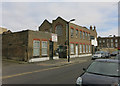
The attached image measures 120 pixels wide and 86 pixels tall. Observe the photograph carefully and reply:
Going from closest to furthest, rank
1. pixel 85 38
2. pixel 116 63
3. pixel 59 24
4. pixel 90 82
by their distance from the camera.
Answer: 1. pixel 90 82
2. pixel 116 63
3. pixel 59 24
4. pixel 85 38

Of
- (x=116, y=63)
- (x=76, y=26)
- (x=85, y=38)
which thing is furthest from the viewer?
(x=85, y=38)

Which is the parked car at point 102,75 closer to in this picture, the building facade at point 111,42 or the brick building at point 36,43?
the brick building at point 36,43

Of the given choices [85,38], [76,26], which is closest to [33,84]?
[76,26]

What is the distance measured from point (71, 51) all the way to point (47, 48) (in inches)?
320

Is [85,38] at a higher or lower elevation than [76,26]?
lower

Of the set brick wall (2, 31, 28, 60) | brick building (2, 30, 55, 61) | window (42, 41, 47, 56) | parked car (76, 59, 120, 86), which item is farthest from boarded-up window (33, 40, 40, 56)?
parked car (76, 59, 120, 86)

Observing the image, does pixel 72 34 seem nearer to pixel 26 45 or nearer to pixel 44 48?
pixel 44 48

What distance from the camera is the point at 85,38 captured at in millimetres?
35125

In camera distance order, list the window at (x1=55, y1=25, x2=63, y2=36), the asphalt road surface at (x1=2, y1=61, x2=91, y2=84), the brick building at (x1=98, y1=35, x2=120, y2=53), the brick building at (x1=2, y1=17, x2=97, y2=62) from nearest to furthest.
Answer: the asphalt road surface at (x1=2, y1=61, x2=91, y2=84) < the brick building at (x1=2, y1=17, x2=97, y2=62) < the window at (x1=55, y1=25, x2=63, y2=36) < the brick building at (x1=98, y1=35, x2=120, y2=53)

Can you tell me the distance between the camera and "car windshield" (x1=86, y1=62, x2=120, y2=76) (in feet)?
16.0

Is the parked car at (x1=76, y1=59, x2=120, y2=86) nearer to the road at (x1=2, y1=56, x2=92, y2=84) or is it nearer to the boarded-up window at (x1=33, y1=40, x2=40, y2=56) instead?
the road at (x1=2, y1=56, x2=92, y2=84)

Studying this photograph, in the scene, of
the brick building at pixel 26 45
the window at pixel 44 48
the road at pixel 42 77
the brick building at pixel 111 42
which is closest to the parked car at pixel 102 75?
the road at pixel 42 77

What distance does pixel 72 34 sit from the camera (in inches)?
1117

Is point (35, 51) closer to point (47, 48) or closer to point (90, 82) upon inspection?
point (47, 48)
